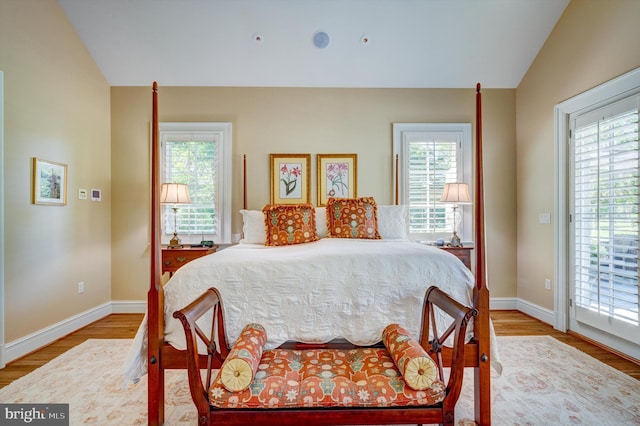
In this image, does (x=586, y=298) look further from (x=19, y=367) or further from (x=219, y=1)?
(x=19, y=367)

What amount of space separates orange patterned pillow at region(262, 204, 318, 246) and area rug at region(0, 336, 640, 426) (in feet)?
4.35

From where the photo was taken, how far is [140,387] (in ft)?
7.23

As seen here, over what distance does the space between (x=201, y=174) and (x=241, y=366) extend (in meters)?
3.04

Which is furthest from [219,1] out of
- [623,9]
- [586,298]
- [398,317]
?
[586,298]

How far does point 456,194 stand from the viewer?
3584 millimetres

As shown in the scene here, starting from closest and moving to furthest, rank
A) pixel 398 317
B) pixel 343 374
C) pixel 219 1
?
pixel 343 374
pixel 398 317
pixel 219 1

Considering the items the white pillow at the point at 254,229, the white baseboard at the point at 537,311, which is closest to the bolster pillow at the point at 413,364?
the white pillow at the point at 254,229

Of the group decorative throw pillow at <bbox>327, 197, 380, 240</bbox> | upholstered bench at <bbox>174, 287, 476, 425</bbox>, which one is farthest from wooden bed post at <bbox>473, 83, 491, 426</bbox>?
decorative throw pillow at <bbox>327, 197, 380, 240</bbox>

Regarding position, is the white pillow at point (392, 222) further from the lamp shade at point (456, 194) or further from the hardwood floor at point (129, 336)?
the hardwood floor at point (129, 336)

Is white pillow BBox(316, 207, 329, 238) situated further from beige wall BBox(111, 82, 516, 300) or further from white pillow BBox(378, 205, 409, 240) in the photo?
beige wall BBox(111, 82, 516, 300)

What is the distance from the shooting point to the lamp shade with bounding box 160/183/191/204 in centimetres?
346

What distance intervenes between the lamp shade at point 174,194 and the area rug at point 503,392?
156 cm

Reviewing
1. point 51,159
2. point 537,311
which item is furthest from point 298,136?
point 537,311

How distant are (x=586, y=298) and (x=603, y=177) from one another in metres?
1.13
